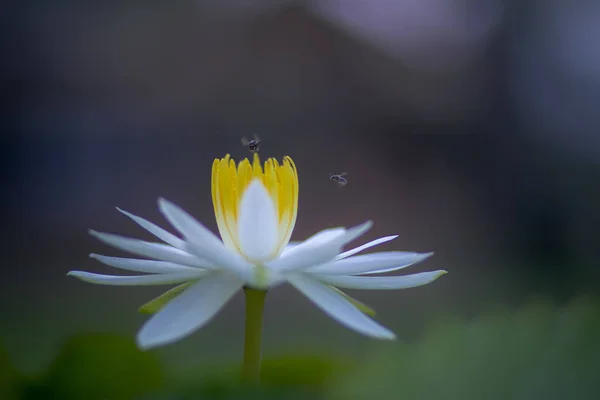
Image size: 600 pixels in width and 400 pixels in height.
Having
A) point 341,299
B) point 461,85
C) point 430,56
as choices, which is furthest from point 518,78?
point 341,299

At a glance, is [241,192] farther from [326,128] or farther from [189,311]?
[326,128]

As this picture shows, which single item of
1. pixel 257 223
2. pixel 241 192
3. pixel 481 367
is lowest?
pixel 481 367

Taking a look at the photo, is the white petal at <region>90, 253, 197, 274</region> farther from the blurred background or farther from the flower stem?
the blurred background

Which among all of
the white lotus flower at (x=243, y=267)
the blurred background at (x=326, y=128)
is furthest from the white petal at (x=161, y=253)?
the blurred background at (x=326, y=128)

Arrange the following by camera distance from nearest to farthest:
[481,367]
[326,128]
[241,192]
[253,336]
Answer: [481,367]
[253,336]
[241,192]
[326,128]

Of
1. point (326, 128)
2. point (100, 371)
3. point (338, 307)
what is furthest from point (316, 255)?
point (326, 128)

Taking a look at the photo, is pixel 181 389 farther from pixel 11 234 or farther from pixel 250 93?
pixel 250 93
